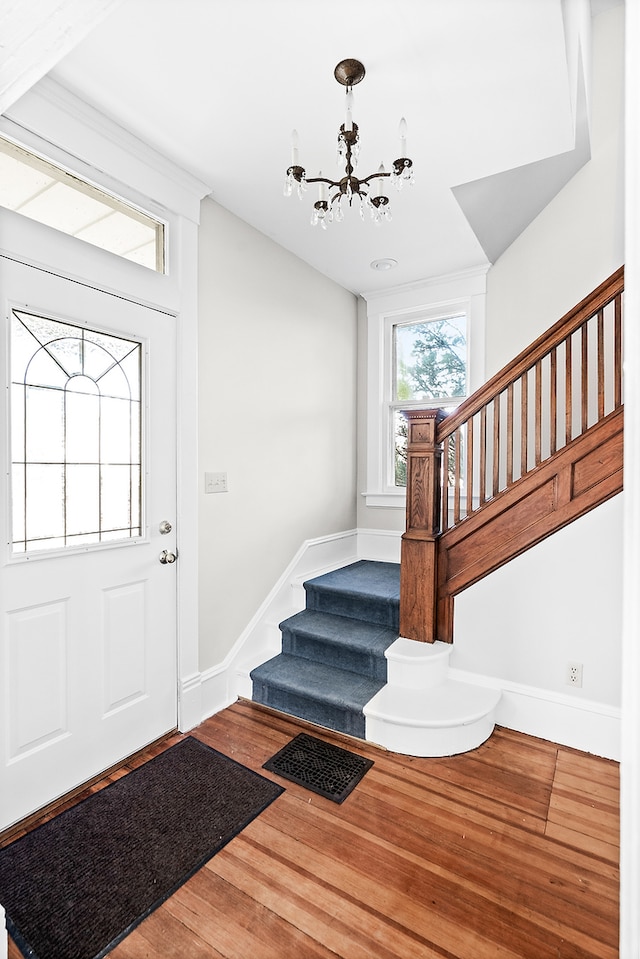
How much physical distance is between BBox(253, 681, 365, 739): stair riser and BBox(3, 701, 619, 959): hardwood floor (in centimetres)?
23

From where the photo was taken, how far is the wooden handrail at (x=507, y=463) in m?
2.29

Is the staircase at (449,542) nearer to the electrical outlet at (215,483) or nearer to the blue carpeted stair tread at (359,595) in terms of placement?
the blue carpeted stair tread at (359,595)

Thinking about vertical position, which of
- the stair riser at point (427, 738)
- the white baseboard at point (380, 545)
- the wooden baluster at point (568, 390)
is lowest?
the stair riser at point (427, 738)

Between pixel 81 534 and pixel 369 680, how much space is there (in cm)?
168

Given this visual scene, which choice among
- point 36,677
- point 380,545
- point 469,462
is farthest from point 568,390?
point 36,677

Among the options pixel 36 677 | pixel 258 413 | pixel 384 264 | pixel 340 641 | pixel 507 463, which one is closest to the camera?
pixel 36 677

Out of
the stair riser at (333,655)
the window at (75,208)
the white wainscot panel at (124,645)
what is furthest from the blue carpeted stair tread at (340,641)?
the window at (75,208)

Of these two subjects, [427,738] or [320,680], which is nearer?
[427,738]

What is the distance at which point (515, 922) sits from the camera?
57.2 inches

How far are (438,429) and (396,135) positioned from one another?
1.40 meters

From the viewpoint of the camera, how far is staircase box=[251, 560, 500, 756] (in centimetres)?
230

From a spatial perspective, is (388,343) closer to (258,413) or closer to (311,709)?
(258,413)

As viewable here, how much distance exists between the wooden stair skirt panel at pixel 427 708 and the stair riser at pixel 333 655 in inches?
3.7

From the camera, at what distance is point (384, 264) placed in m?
3.47
